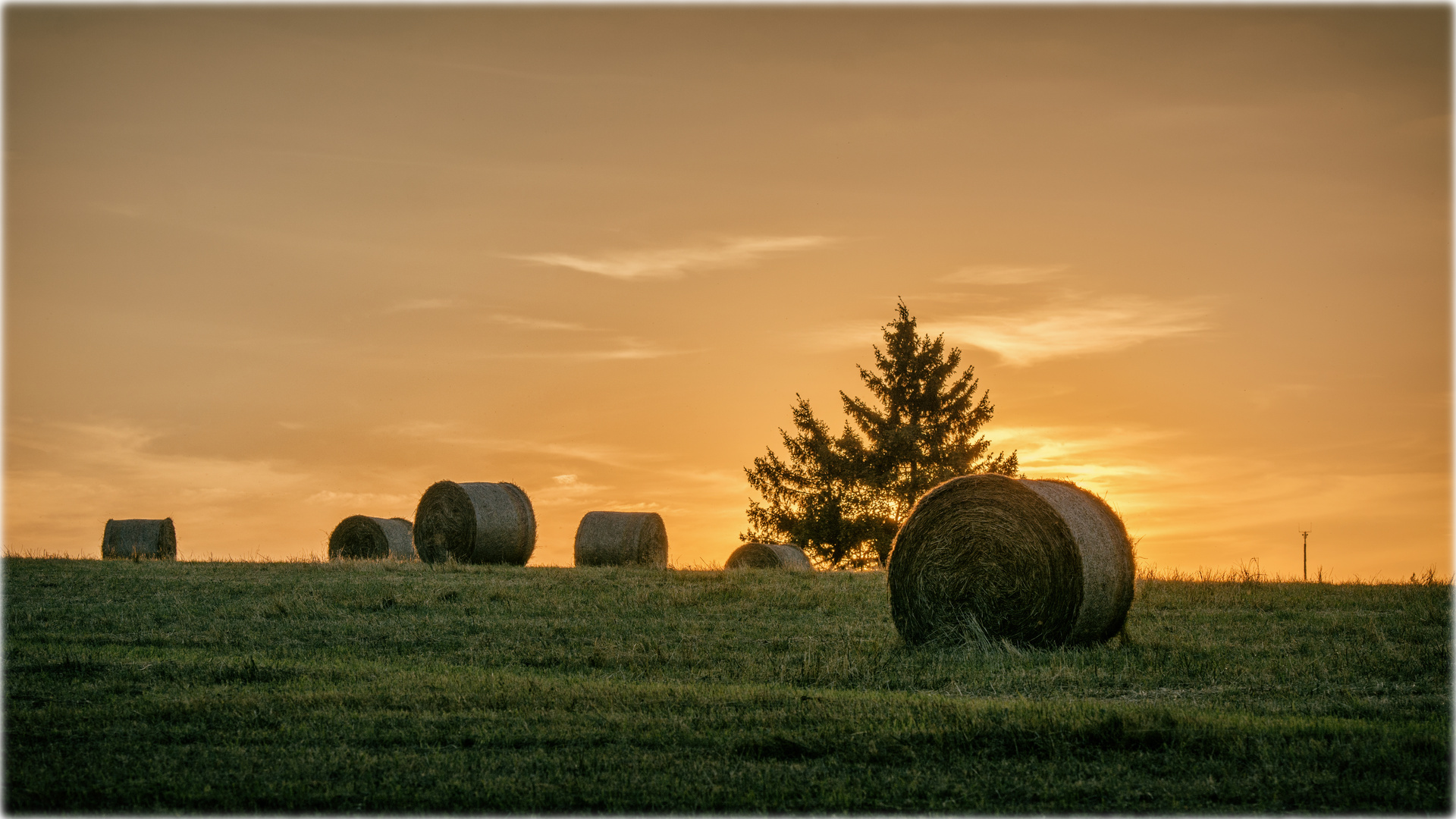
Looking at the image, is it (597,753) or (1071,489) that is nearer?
(597,753)

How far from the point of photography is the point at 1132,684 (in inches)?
468

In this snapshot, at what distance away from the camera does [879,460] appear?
46.2 meters

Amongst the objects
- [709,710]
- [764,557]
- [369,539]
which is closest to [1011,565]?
[709,710]

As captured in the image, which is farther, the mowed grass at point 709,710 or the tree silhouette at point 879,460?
the tree silhouette at point 879,460

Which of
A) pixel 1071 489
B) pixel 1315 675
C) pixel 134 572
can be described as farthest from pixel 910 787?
pixel 134 572

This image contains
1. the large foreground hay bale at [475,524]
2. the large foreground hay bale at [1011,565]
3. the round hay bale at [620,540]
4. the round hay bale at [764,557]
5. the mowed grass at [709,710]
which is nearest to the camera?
the mowed grass at [709,710]

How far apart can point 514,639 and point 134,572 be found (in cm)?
1141

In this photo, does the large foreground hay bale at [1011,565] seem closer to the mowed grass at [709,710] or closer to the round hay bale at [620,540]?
the mowed grass at [709,710]

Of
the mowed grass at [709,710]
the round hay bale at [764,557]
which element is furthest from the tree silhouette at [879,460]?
the mowed grass at [709,710]

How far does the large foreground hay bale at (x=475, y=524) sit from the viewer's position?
1148 inches

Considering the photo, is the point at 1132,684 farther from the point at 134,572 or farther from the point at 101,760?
the point at 134,572

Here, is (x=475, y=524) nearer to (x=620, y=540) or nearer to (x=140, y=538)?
(x=620, y=540)

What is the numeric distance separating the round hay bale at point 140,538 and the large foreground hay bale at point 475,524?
31.5 feet

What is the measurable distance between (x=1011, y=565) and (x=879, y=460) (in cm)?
3117
